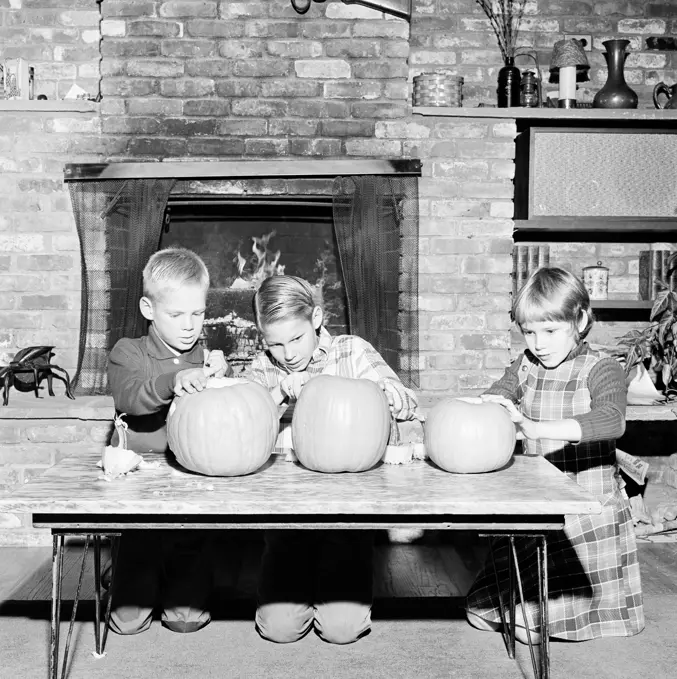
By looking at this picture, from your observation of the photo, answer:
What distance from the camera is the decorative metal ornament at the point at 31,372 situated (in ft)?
11.3

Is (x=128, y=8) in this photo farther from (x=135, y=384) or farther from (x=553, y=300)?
(x=553, y=300)

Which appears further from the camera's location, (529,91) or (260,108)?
(529,91)

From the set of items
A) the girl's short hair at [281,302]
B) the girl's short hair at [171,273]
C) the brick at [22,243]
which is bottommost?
the girl's short hair at [281,302]

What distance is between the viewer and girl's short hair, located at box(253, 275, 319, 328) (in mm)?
2197

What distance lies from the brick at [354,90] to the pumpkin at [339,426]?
2.05 metres

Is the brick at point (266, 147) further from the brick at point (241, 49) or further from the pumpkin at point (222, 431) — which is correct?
the pumpkin at point (222, 431)

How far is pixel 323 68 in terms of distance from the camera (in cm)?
361

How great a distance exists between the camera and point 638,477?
3236 mm

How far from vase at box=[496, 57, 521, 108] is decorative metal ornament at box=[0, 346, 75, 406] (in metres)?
2.30

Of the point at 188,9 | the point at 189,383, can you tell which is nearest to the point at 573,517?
the point at 189,383

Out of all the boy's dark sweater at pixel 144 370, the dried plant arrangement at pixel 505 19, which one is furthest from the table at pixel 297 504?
the dried plant arrangement at pixel 505 19

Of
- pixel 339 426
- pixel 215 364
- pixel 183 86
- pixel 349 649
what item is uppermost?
pixel 183 86

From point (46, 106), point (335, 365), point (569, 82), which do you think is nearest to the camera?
point (335, 365)

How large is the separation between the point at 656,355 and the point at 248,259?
6.21 feet
